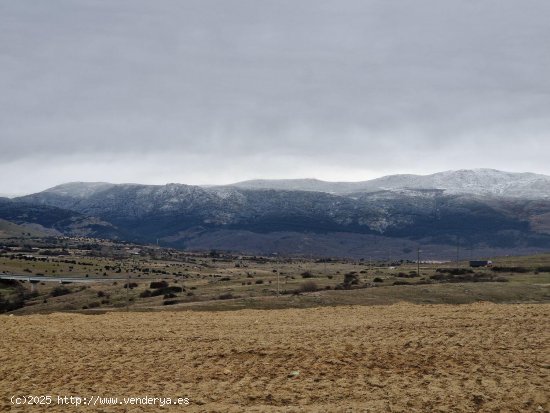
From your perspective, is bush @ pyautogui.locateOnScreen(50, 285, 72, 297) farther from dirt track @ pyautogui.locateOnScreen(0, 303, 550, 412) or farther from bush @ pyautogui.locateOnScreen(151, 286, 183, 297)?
dirt track @ pyautogui.locateOnScreen(0, 303, 550, 412)

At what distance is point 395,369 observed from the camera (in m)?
14.6

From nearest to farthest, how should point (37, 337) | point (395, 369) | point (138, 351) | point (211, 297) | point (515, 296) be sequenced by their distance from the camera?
point (395, 369) < point (138, 351) < point (37, 337) < point (515, 296) < point (211, 297)

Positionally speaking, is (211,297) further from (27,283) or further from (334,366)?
(27,283)

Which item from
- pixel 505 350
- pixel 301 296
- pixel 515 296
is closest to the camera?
pixel 505 350

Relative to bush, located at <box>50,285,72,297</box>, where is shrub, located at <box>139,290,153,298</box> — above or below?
above

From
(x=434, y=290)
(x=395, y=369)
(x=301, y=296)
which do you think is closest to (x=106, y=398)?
(x=395, y=369)

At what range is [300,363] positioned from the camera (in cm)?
1550

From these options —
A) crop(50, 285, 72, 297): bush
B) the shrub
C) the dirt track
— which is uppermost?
the dirt track

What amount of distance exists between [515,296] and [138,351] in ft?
133

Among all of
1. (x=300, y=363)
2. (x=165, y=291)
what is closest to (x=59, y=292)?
(x=165, y=291)

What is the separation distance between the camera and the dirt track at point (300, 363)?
A: 1253cm

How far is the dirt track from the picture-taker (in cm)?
1253

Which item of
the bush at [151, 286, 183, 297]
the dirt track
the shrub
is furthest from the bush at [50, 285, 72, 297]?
the dirt track

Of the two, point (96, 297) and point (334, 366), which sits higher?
point (334, 366)
